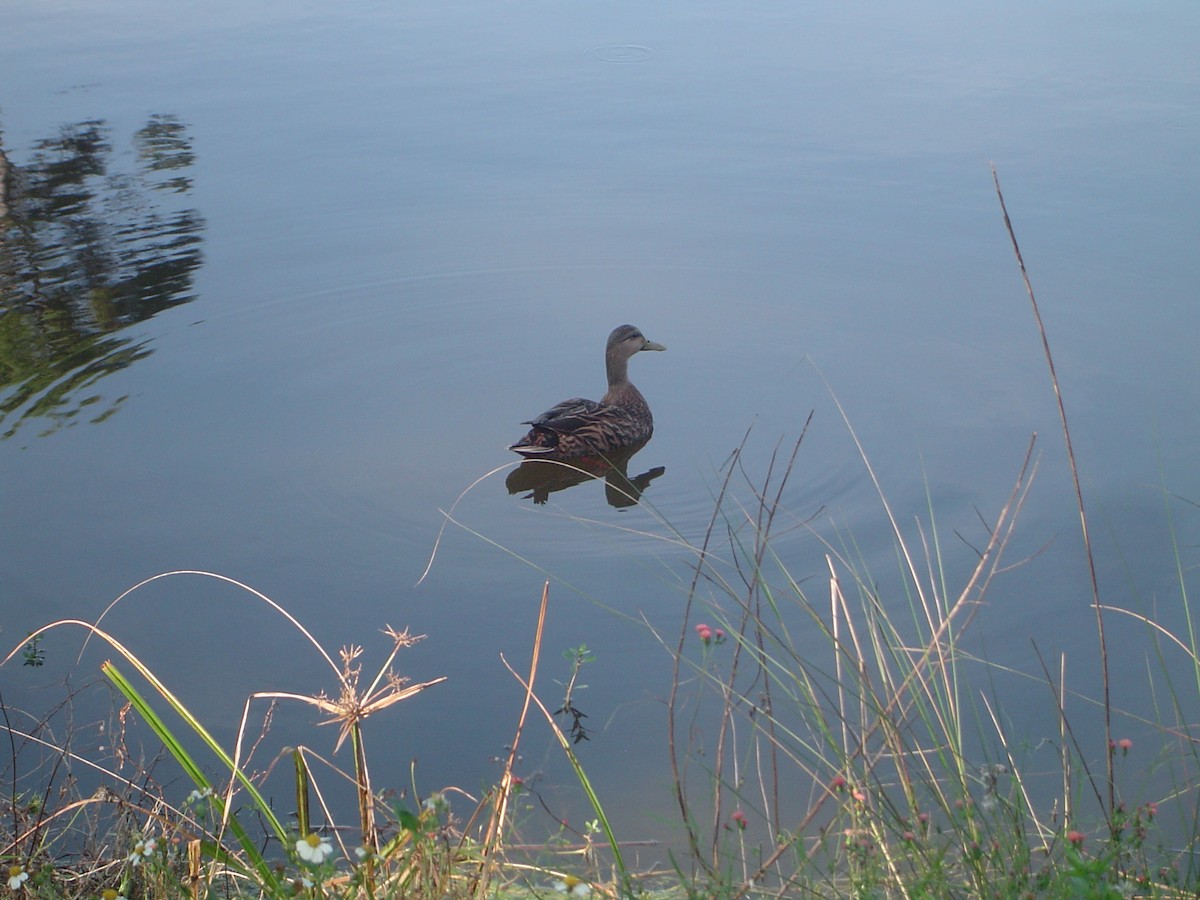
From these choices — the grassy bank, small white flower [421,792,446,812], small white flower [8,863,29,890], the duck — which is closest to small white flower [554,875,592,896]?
the grassy bank

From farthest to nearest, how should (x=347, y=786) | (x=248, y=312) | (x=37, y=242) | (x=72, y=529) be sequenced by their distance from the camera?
1. (x=37, y=242)
2. (x=248, y=312)
3. (x=72, y=529)
4. (x=347, y=786)

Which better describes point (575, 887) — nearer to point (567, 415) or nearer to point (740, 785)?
point (740, 785)

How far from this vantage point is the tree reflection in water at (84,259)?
26.5 ft

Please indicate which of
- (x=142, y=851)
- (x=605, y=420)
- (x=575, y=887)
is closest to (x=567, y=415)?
(x=605, y=420)

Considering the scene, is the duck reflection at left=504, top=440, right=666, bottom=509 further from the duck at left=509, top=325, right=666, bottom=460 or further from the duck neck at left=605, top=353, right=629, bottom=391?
the duck neck at left=605, top=353, right=629, bottom=391

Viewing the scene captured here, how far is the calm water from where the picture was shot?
5.55 m

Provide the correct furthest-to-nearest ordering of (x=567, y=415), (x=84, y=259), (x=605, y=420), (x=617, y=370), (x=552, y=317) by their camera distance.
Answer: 1. (x=84, y=259)
2. (x=552, y=317)
3. (x=617, y=370)
4. (x=605, y=420)
5. (x=567, y=415)

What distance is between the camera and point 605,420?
7609mm

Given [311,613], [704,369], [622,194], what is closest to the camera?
[311,613]

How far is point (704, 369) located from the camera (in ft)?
27.1

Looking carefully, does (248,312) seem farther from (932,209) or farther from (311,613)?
(932,209)

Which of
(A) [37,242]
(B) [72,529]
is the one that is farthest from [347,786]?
(A) [37,242]

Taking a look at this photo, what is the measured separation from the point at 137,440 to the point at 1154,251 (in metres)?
6.90

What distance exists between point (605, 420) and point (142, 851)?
4.75 m
